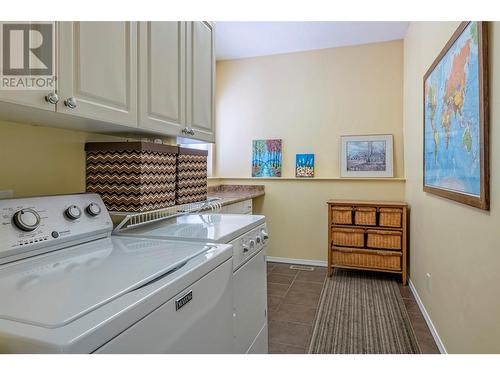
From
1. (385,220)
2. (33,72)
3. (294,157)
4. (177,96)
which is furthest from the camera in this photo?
(294,157)

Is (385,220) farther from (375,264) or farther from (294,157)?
(294,157)

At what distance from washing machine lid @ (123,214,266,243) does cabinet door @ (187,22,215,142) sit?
493 mm

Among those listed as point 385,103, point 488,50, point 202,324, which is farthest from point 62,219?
point 385,103

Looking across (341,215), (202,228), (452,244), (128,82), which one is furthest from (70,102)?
(341,215)

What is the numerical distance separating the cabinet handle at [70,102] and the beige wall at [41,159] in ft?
1.16

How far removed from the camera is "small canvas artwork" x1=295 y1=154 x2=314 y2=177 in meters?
3.84

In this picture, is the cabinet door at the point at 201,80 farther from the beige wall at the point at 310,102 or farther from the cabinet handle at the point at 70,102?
the beige wall at the point at 310,102

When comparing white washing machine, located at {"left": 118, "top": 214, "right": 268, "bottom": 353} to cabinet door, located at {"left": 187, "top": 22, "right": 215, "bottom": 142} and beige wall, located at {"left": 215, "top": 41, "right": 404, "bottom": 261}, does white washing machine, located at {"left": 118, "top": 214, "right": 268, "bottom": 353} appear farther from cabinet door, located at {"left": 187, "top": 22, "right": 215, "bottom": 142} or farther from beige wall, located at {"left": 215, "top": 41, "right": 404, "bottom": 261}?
beige wall, located at {"left": 215, "top": 41, "right": 404, "bottom": 261}

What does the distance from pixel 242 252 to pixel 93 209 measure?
66cm

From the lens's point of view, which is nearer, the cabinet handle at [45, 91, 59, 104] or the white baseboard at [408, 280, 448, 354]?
the cabinet handle at [45, 91, 59, 104]

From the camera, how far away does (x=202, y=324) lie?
959mm

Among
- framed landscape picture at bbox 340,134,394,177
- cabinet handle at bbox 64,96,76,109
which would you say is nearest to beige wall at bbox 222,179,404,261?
framed landscape picture at bbox 340,134,394,177

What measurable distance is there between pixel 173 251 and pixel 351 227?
2.59 meters

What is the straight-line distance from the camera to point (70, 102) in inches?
40.4
